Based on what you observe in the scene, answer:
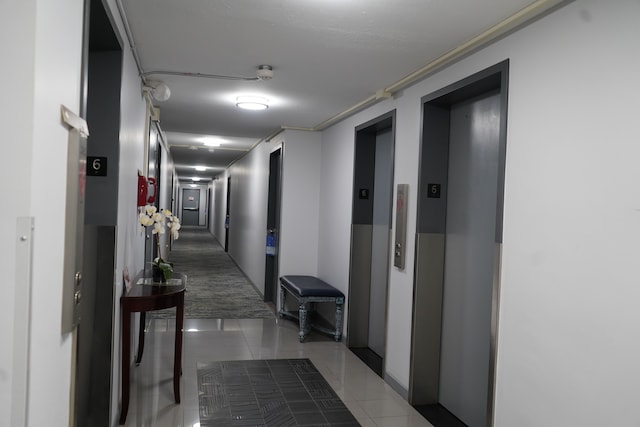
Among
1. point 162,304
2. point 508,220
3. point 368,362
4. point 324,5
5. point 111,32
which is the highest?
point 324,5

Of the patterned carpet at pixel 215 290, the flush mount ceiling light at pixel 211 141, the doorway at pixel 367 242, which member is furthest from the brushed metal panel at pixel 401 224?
the flush mount ceiling light at pixel 211 141

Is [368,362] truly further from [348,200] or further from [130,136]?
[130,136]

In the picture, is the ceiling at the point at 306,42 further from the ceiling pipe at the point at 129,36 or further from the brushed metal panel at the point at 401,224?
the brushed metal panel at the point at 401,224

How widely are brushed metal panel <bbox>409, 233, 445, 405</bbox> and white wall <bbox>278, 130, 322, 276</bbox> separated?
9.54ft

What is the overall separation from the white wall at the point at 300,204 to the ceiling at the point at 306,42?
1.28 meters

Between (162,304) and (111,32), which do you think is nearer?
(111,32)

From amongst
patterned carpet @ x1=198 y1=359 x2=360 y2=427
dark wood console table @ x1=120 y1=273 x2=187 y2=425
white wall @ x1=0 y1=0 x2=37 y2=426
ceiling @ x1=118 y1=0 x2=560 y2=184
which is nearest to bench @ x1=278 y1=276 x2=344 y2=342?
patterned carpet @ x1=198 y1=359 x2=360 y2=427

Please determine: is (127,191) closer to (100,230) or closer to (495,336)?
(100,230)

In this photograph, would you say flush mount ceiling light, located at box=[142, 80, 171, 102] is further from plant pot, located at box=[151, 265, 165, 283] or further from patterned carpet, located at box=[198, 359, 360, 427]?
patterned carpet, located at box=[198, 359, 360, 427]

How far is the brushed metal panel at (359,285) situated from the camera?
5.17 meters

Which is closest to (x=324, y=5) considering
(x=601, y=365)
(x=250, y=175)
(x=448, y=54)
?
(x=448, y=54)

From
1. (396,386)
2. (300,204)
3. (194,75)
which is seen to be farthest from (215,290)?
(194,75)

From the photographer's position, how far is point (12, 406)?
126cm

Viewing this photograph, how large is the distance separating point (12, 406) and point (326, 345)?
4160 millimetres
